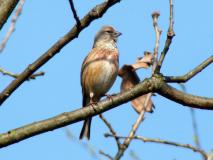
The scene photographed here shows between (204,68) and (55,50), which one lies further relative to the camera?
(204,68)

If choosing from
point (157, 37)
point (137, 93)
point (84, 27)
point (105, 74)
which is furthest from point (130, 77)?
point (105, 74)

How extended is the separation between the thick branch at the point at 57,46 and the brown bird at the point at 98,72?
3.10 meters

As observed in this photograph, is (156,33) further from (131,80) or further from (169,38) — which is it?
(169,38)

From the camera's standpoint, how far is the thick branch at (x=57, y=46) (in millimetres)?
2961

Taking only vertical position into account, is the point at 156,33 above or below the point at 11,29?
below

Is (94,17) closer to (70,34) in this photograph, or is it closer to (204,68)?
(70,34)

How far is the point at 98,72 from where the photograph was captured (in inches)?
251

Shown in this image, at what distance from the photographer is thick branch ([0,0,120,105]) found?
2.96 metres

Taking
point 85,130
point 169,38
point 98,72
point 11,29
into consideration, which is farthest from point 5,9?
point 85,130

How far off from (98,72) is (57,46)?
10.9ft

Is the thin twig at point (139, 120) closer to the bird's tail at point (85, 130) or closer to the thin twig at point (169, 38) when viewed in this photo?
the thin twig at point (169, 38)

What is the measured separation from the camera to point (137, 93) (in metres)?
3.18

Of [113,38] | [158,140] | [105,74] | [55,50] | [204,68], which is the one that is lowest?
[158,140]

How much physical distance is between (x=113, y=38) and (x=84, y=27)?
4320mm
